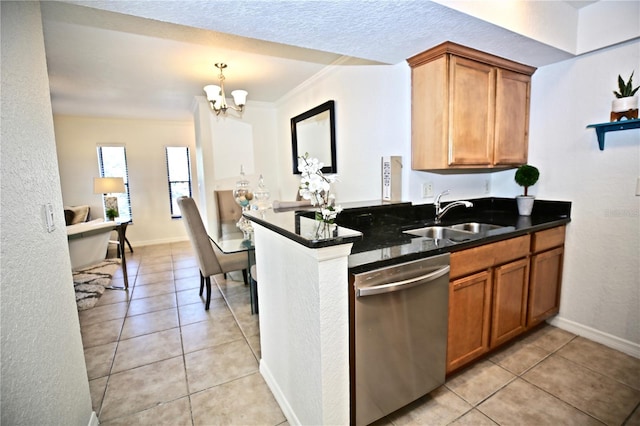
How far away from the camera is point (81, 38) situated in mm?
2447

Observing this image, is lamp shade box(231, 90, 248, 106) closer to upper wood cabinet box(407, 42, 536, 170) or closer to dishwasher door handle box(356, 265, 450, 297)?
upper wood cabinet box(407, 42, 536, 170)

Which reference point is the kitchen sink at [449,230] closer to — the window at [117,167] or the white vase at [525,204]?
the white vase at [525,204]

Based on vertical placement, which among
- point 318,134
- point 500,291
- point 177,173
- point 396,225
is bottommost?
point 500,291

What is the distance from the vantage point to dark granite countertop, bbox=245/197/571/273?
1.32 metres

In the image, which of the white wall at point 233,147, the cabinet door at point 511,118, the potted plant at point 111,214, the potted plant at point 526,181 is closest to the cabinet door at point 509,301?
the potted plant at point 526,181

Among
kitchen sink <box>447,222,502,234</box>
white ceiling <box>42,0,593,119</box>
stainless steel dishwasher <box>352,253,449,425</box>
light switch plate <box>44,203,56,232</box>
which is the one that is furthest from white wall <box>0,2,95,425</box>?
kitchen sink <box>447,222,502,234</box>

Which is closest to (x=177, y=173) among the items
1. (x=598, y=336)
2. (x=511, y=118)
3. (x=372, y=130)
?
(x=372, y=130)

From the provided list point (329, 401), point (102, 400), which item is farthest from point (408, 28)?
point (102, 400)

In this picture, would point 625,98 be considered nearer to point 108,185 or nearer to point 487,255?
point 487,255

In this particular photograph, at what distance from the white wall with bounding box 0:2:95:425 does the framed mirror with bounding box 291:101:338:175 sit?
8.13 ft

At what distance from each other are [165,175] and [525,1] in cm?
616

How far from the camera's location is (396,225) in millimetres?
2289

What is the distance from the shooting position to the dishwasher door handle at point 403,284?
51.2 inches

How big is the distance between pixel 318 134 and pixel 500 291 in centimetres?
258
